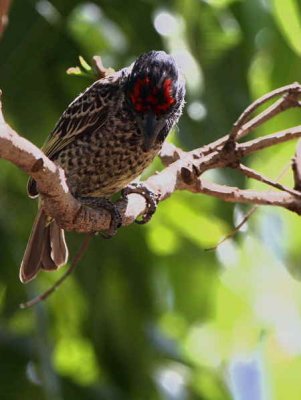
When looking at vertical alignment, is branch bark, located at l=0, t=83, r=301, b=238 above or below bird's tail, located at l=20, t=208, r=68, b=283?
below

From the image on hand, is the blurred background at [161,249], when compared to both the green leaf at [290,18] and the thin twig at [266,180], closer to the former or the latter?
the green leaf at [290,18]

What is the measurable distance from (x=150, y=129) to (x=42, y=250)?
0.66m

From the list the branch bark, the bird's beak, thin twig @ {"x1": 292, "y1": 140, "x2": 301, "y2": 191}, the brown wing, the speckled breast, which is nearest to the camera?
the branch bark

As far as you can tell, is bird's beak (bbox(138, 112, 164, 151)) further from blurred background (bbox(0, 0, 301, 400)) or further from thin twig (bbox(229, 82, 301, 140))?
thin twig (bbox(229, 82, 301, 140))

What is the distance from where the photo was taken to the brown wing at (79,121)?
4.20 m

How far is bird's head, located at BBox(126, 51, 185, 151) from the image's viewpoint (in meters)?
3.94

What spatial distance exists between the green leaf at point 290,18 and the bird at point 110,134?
0.41m

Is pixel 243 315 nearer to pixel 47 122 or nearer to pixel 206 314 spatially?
pixel 206 314

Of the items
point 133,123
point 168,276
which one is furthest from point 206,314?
point 133,123

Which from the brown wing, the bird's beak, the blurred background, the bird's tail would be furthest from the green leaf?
the bird's tail

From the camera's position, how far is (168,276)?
203 inches

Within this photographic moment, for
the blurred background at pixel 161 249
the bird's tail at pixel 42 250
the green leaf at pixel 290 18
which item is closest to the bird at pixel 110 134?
the bird's tail at pixel 42 250

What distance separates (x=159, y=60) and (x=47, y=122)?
2.35 ft

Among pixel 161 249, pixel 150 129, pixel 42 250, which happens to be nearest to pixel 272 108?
pixel 150 129
